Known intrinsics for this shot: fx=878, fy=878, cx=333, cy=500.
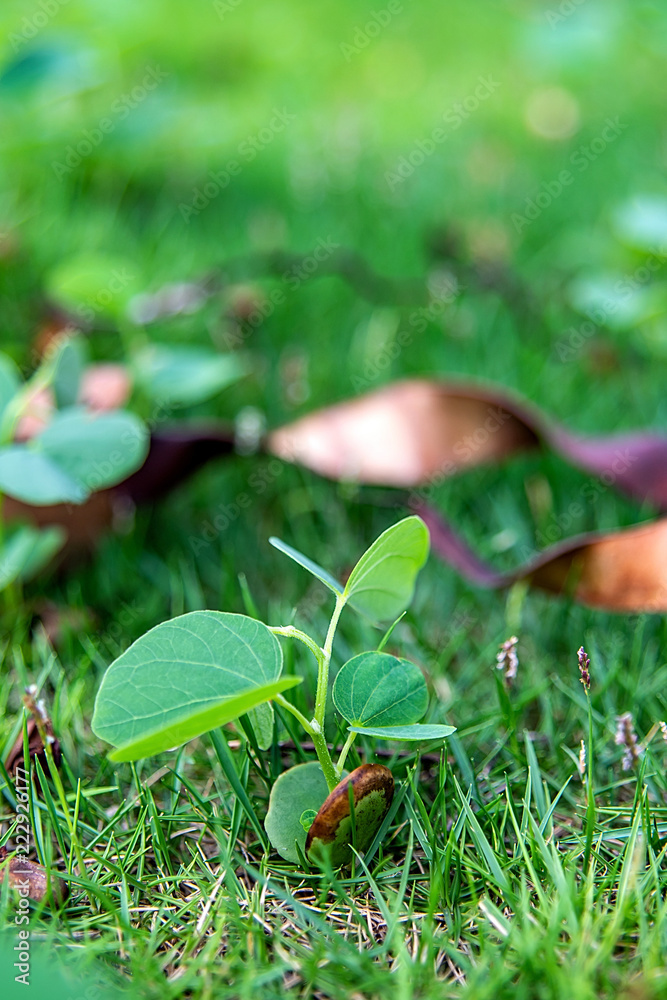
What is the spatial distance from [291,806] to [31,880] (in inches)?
9.2

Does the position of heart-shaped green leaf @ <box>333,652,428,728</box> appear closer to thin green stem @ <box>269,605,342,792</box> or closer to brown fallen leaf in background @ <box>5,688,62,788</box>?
thin green stem @ <box>269,605,342,792</box>

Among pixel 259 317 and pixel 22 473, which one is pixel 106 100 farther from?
pixel 22 473

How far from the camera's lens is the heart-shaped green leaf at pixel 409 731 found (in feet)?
2.42

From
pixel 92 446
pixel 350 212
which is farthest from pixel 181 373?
pixel 350 212

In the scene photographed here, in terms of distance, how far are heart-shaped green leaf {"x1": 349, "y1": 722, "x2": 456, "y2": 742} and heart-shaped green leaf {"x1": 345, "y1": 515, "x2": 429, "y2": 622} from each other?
0.39 feet

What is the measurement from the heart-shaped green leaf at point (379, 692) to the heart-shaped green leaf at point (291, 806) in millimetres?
71

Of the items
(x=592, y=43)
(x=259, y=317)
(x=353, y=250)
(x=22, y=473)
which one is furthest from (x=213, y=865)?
(x=592, y=43)

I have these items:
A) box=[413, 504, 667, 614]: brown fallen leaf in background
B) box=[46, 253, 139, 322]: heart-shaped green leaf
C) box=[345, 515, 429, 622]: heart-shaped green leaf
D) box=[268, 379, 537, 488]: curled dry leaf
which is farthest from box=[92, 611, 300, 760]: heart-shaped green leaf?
box=[46, 253, 139, 322]: heart-shaped green leaf

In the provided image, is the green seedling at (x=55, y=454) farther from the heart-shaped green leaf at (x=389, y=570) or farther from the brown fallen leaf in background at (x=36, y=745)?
the heart-shaped green leaf at (x=389, y=570)

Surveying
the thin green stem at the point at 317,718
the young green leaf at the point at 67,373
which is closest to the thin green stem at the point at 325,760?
the thin green stem at the point at 317,718

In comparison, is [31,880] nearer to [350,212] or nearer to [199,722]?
[199,722]

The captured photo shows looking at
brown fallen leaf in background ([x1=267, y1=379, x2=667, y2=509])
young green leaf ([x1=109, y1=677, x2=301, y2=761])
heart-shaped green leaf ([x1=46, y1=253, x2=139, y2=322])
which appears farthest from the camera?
heart-shaped green leaf ([x1=46, y1=253, x2=139, y2=322])

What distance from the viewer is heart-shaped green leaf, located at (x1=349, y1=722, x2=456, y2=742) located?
2.42ft

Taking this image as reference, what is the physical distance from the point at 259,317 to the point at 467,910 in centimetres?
136
